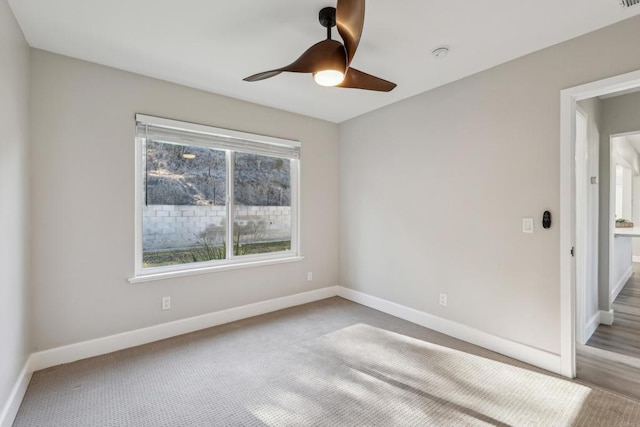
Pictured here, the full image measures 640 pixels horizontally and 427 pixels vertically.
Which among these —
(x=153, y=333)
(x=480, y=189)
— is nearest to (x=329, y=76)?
(x=480, y=189)

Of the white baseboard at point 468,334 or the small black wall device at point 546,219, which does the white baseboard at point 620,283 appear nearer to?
the white baseboard at point 468,334

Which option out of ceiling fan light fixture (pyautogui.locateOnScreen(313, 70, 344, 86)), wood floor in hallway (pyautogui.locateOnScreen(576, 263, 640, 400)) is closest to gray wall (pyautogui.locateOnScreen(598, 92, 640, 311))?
wood floor in hallway (pyautogui.locateOnScreen(576, 263, 640, 400))

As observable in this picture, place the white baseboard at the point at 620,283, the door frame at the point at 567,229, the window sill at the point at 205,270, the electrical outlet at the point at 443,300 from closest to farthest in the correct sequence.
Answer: the door frame at the point at 567,229, the window sill at the point at 205,270, the electrical outlet at the point at 443,300, the white baseboard at the point at 620,283

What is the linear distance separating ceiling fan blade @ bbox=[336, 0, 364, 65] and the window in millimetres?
2105

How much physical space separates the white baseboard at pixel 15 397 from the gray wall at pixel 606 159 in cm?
501

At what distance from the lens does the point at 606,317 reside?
10.4 ft

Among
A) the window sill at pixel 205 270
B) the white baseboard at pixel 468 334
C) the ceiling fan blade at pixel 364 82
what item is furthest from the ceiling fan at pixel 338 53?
the white baseboard at pixel 468 334

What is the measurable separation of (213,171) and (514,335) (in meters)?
3.32

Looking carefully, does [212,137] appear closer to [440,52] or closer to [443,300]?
[440,52]

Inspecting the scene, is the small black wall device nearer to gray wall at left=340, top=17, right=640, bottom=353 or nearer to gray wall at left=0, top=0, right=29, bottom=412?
gray wall at left=340, top=17, right=640, bottom=353

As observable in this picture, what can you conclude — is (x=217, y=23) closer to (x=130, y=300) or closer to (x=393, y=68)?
(x=393, y=68)

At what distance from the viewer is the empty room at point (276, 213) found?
192cm

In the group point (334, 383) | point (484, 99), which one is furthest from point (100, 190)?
point (484, 99)

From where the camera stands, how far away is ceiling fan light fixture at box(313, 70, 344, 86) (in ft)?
6.10
